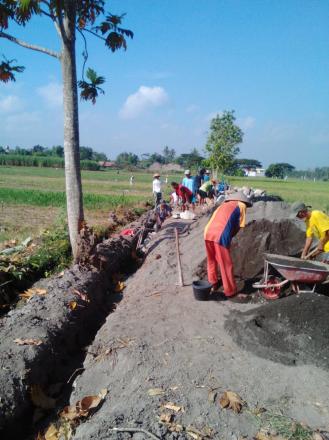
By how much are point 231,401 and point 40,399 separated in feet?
5.90

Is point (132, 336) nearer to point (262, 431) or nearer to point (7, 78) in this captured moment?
point (262, 431)

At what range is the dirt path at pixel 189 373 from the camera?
305 cm

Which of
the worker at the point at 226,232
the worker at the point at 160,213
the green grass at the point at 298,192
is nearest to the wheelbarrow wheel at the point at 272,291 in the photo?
the worker at the point at 226,232

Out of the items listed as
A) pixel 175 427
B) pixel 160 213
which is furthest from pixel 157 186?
pixel 175 427

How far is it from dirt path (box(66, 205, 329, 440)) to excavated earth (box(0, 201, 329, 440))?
0.03ft

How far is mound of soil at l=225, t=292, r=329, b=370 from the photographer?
413 cm

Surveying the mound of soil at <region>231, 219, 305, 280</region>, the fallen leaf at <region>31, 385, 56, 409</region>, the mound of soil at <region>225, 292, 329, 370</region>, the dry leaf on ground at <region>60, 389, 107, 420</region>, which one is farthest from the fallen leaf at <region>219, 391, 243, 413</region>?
the mound of soil at <region>231, 219, 305, 280</region>

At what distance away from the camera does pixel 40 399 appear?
3.47 metres

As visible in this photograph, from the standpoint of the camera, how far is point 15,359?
3.53 metres

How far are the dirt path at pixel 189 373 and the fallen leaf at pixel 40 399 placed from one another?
8.6 inches

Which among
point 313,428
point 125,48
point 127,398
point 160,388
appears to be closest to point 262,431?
point 313,428

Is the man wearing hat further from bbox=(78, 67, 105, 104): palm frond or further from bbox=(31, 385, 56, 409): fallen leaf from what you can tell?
bbox=(31, 385, 56, 409): fallen leaf

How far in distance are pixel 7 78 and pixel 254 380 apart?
22.2 ft

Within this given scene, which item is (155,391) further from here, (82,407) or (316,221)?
(316,221)
